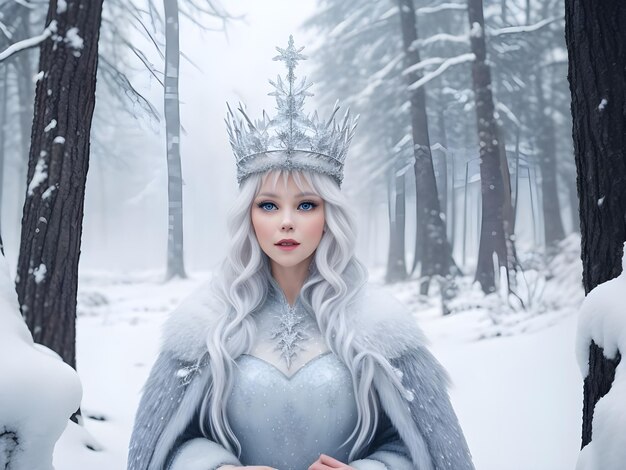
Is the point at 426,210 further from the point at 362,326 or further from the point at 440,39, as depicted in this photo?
the point at 362,326

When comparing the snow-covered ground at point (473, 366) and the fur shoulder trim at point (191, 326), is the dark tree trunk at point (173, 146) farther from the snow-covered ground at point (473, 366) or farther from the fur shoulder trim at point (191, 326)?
the fur shoulder trim at point (191, 326)

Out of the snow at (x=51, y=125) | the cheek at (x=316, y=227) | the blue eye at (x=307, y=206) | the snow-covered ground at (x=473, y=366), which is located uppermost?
the snow at (x=51, y=125)

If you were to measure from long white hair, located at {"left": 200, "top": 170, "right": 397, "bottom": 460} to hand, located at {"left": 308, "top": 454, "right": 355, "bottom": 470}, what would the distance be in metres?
0.16

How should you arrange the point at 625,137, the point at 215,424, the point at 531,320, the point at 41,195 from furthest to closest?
1. the point at 531,320
2. the point at 41,195
3. the point at 625,137
4. the point at 215,424

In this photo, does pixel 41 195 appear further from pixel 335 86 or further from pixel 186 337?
pixel 335 86

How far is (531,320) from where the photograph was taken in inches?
178

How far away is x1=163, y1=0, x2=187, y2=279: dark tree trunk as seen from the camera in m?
4.67

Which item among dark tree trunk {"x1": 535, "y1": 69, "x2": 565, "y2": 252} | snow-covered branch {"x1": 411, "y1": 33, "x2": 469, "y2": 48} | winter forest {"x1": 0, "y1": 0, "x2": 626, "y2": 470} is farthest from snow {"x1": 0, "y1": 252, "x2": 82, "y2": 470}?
snow-covered branch {"x1": 411, "y1": 33, "x2": 469, "y2": 48}

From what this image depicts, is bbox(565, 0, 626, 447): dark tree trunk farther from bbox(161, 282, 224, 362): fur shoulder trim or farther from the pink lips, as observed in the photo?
bbox(161, 282, 224, 362): fur shoulder trim

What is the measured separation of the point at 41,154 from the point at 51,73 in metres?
0.45

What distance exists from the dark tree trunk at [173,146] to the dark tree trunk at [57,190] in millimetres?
1222

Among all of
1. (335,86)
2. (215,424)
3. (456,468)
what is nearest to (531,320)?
(335,86)

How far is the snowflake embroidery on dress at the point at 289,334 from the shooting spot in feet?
6.68

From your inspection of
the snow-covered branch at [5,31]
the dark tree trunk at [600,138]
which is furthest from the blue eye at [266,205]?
the snow-covered branch at [5,31]
